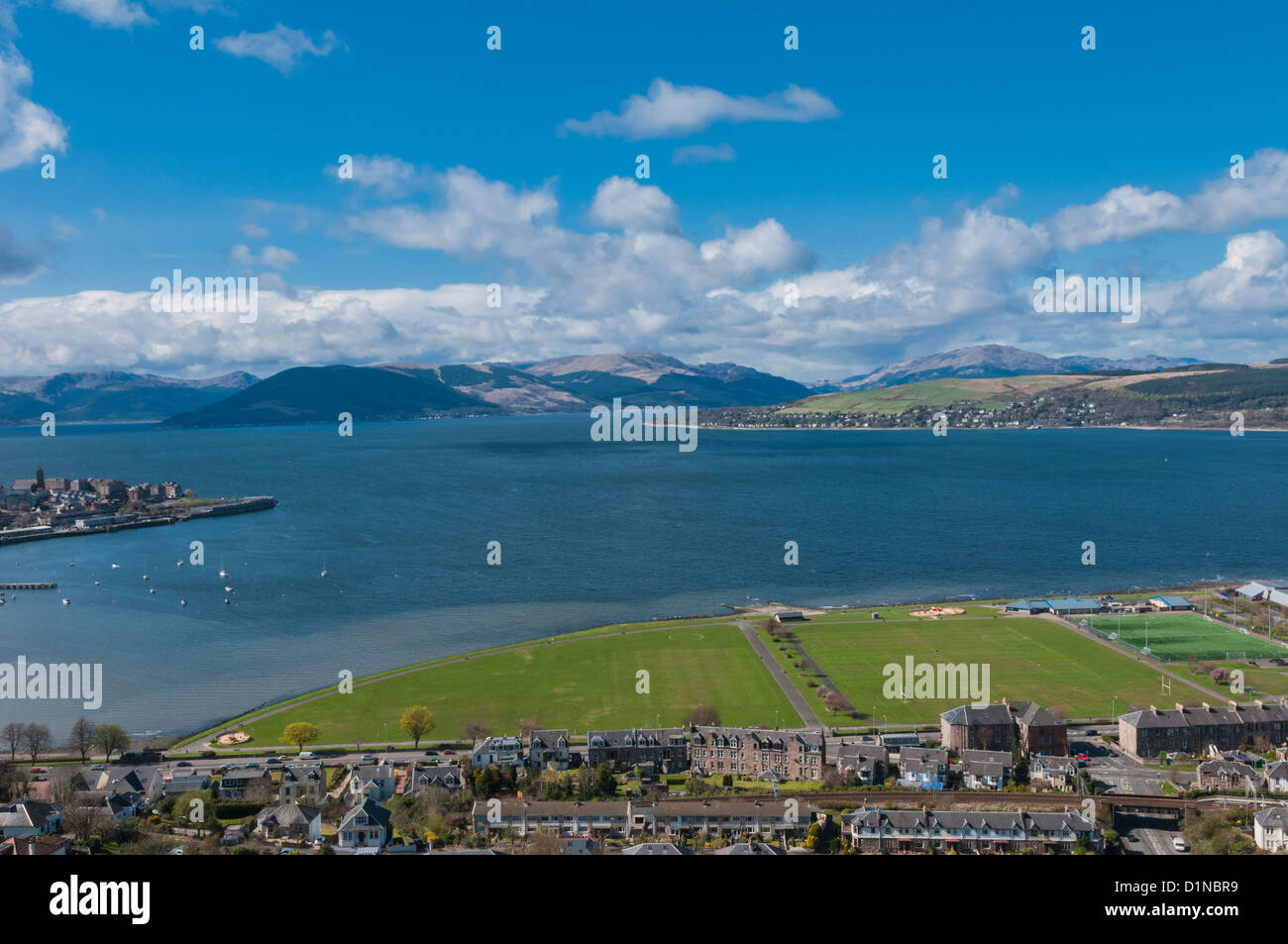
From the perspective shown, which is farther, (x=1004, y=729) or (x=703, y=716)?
(x=703, y=716)

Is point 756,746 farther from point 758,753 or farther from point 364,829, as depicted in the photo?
point 364,829

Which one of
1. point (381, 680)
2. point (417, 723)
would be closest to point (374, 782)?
point (417, 723)

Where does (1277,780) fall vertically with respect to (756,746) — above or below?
below

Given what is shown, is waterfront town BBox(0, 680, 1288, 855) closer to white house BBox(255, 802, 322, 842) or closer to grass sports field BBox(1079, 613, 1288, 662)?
white house BBox(255, 802, 322, 842)

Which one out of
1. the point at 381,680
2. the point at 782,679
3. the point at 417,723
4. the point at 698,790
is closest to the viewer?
the point at 698,790

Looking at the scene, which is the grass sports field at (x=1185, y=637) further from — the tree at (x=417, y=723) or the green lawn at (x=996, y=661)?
the tree at (x=417, y=723)

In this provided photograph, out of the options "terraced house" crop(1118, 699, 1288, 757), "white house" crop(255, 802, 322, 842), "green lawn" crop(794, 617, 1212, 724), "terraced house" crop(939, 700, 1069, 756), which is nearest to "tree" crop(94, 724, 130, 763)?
"white house" crop(255, 802, 322, 842)
